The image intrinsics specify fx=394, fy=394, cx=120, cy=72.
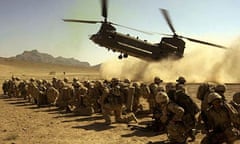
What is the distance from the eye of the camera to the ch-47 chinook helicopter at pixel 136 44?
92.8 feet

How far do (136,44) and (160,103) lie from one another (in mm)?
20193

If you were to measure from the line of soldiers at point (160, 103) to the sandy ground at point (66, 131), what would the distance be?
0.60 meters

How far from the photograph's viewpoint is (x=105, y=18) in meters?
27.9

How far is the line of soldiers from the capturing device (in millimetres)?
8406

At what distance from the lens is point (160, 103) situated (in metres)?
10.3

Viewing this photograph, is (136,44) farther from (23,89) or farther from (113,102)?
(113,102)

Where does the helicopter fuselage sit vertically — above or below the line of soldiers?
above

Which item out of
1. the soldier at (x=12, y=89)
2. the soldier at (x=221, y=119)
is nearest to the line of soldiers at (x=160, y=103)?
the soldier at (x=221, y=119)

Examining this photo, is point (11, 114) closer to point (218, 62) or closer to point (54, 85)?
point (54, 85)

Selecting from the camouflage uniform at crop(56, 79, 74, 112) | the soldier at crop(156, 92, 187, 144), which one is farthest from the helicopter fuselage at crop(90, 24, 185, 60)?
the soldier at crop(156, 92, 187, 144)

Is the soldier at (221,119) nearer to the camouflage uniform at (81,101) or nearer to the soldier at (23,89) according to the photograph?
the camouflage uniform at (81,101)

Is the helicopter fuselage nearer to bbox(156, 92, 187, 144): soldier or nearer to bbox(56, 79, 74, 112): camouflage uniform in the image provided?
bbox(56, 79, 74, 112): camouflage uniform

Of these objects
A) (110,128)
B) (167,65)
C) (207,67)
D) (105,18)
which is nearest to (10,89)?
(105,18)

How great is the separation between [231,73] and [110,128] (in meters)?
25.9
